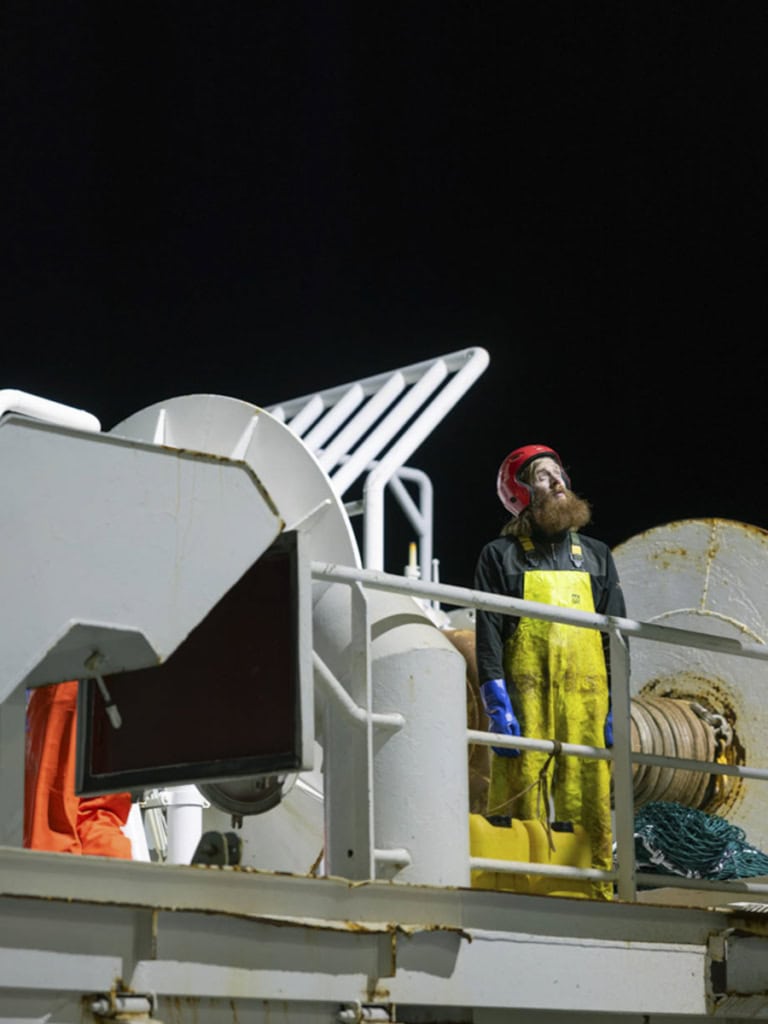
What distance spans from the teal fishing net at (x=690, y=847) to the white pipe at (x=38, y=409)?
3.28m

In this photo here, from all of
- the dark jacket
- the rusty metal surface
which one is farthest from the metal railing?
the rusty metal surface

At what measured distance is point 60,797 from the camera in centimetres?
626

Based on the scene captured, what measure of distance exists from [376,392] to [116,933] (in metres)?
9.33

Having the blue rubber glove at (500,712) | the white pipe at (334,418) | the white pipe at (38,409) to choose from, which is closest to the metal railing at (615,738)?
the blue rubber glove at (500,712)

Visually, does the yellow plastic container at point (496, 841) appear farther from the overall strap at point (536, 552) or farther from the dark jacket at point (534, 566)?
the overall strap at point (536, 552)

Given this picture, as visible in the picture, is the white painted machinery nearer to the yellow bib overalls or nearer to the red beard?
the yellow bib overalls

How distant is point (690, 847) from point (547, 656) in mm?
1314

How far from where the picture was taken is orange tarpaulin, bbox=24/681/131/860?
621 centimetres

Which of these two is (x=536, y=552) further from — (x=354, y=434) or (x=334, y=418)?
(x=334, y=418)

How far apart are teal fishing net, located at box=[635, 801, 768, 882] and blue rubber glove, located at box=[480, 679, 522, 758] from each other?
122cm

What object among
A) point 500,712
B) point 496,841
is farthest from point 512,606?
point 500,712

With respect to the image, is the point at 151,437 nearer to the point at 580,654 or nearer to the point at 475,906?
the point at 580,654

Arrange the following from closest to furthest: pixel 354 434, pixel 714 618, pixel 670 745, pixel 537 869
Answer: pixel 537 869
pixel 670 745
pixel 714 618
pixel 354 434

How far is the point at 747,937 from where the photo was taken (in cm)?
628
